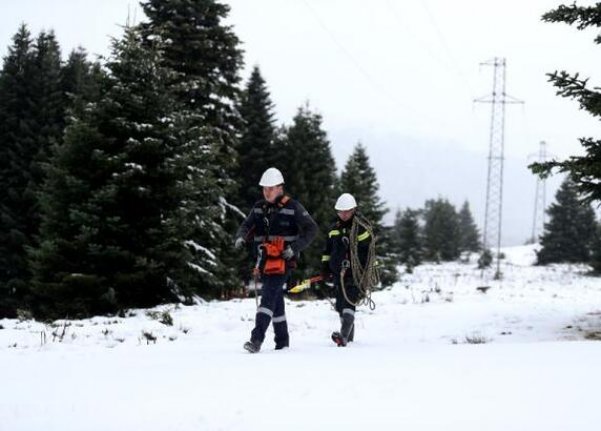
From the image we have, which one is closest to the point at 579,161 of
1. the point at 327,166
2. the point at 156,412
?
the point at 156,412

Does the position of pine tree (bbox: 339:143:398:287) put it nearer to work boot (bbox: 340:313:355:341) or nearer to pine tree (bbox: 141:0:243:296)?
pine tree (bbox: 141:0:243:296)

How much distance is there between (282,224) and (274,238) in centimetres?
22

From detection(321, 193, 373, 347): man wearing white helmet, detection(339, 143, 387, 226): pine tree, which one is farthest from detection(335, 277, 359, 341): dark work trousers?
detection(339, 143, 387, 226): pine tree

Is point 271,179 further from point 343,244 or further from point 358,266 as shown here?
point 358,266

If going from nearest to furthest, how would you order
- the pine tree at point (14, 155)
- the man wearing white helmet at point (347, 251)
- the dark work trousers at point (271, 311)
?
1. the dark work trousers at point (271, 311)
2. the man wearing white helmet at point (347, 251)
3. the pine tree at point (14, 155)

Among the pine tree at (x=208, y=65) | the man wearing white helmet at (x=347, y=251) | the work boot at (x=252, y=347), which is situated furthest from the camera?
the pine tree at (x=208, y=65)

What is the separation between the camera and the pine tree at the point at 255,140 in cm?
3784

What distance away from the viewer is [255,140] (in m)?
38.7

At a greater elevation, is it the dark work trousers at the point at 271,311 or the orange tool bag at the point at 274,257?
the orange tool bag at the point at 274,257

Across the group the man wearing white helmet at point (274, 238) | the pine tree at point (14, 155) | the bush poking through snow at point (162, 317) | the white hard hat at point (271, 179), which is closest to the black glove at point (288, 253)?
the man wearing white helmet at point (274, 238)

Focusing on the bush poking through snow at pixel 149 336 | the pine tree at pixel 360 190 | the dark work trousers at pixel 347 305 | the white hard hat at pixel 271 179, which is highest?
the pine tree at pixel 360 190

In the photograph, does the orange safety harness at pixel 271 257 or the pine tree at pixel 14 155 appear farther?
the pine tree at pixel 14 155

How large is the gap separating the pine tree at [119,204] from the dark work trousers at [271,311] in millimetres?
6252

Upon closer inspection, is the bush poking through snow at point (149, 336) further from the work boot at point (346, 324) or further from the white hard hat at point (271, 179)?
the white hard hat at point (271, 179)
